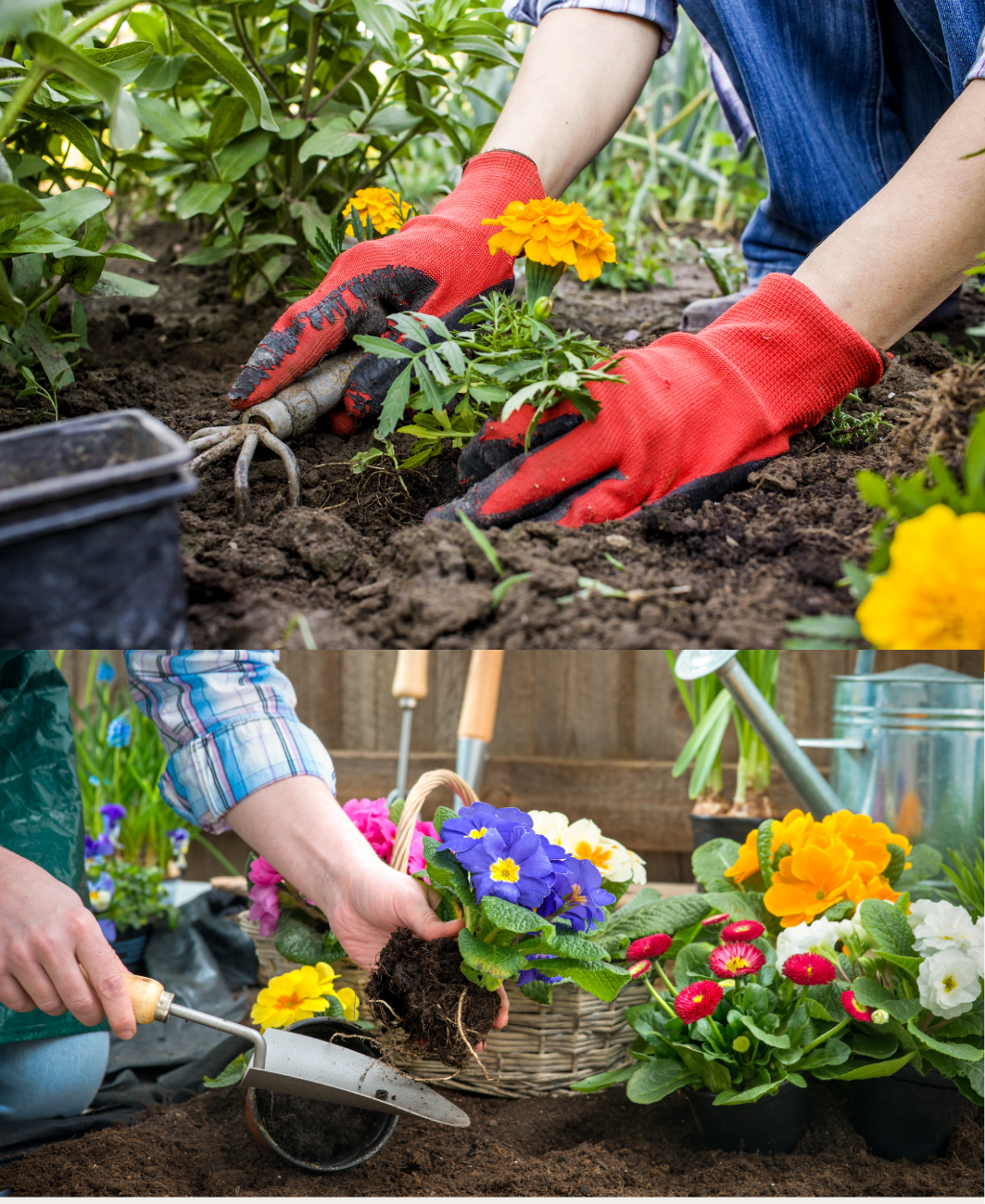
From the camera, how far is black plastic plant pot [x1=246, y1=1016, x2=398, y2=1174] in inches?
38.6

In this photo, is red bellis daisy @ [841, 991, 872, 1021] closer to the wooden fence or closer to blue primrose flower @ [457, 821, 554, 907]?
blue primrose flower @ [457, 821, 554, 907]

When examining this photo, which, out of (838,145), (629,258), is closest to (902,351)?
(838,145)

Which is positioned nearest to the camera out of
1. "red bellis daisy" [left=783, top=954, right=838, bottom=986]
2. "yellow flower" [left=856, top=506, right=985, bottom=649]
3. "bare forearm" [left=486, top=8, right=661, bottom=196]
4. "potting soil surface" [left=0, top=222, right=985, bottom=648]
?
"yellow flower" [left=856, top=506, right=985, bottom=649]

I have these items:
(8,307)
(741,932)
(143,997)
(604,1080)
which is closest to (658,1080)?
(604,1080)

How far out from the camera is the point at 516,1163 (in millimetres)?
985

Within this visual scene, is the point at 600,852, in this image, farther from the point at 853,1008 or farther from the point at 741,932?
the point at 853,1008

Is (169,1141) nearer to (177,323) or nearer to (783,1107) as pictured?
(783,1107)

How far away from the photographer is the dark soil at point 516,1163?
937mm

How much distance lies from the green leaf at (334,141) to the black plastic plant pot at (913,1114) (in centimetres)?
149

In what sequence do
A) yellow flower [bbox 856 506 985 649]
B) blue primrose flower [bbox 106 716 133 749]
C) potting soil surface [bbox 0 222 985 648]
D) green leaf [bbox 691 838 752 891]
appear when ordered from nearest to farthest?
yellow flower [bbox 856 506 985 649]
potting soil surface [bbox 0 222 985 648]
green leaf [bbox 691 838 752 891]
blue primrose flower [bbox 106 716 133 749]

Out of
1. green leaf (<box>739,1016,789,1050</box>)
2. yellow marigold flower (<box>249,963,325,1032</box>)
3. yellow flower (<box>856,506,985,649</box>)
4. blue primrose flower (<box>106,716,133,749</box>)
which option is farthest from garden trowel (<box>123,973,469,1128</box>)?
blue primrose flower (<box>106,716,133,749</box>)

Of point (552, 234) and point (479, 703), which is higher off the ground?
point (552, 234)

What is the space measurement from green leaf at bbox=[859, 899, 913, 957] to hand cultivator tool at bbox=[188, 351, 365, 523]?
81 cm

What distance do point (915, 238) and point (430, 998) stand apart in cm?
92
